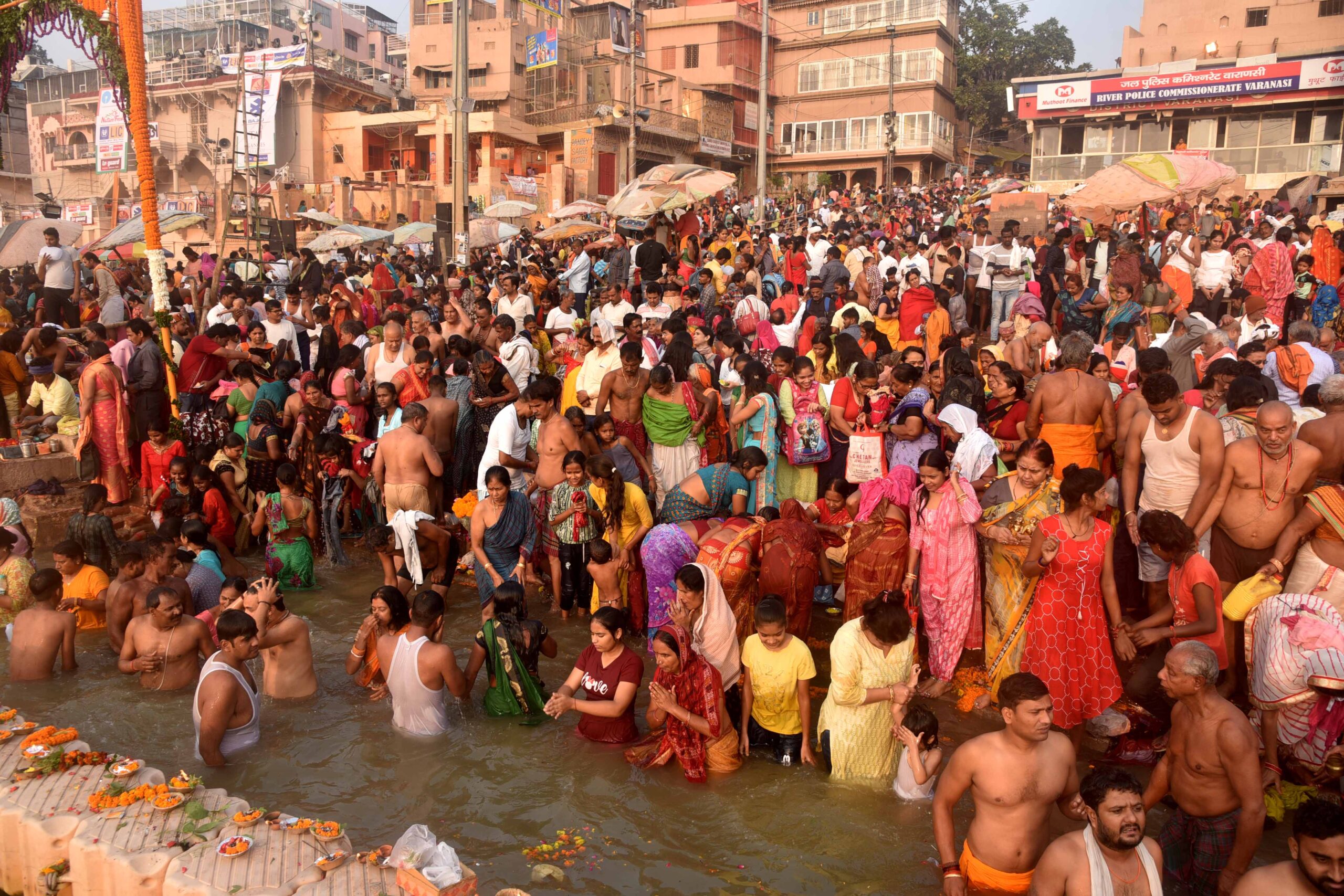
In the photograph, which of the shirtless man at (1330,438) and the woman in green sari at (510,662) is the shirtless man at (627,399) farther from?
the shirtless man at (1330,438)

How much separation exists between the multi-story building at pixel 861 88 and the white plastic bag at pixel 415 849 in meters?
42.4

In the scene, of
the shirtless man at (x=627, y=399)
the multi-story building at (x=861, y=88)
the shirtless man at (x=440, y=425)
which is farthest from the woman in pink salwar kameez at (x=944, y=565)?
the multi-story building at (x=861, y=88)

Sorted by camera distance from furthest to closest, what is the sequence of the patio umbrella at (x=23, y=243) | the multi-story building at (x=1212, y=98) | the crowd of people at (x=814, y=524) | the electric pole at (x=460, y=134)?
the multi-story building at (x=1212, y=98), the patio umbrella at (x=23, y=243), the electric pole at (x=460, y=134), the crowd of people at (x=814, y=524)

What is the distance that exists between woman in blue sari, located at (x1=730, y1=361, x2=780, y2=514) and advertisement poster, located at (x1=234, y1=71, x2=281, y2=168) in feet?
93.2

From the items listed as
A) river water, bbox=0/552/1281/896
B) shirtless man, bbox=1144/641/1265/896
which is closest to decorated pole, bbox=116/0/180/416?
river water, bbox=0/552/1281/896

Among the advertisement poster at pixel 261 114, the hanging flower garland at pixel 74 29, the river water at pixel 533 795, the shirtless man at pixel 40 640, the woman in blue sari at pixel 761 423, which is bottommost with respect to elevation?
the river water at pixel 533 795

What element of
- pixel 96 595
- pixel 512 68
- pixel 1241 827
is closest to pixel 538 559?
pixel 96 595

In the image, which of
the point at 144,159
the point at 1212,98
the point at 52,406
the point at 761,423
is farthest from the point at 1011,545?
the point at 1212,98

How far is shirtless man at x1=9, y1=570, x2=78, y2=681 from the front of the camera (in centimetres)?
676

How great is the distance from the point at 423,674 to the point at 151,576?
8.72 ft

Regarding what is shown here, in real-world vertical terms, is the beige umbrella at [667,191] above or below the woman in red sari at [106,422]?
above

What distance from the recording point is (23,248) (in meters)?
17.1

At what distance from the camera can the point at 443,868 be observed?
3934mm

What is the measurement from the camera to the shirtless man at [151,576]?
701 centimetres
